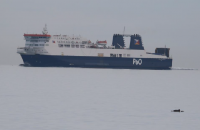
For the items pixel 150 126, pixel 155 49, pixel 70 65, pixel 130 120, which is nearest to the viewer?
pixel 150 126

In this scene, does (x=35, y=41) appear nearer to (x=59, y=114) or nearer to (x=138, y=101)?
(x=138, y=101)

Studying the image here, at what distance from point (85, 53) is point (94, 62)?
2.87m

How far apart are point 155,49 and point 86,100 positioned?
2962 inches

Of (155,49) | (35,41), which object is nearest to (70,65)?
(35,41)

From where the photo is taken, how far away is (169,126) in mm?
16500

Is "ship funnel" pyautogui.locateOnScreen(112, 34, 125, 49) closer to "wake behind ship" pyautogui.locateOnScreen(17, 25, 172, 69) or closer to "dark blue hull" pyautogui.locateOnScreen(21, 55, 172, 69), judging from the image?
"wake behind ship" pyautogui.locateOnScreen(17, 25, 172, 69)

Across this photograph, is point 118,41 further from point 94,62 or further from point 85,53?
point 85,53

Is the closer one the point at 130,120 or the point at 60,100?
the point at 130,120

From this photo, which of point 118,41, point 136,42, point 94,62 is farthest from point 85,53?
point 136,42

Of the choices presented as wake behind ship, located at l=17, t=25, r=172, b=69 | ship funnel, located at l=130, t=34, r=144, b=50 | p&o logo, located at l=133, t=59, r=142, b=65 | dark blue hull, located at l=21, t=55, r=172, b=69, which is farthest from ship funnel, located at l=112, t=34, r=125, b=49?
dark blue hull, located at l=21, t=55, r=172, b=69

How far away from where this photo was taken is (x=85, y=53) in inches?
3265

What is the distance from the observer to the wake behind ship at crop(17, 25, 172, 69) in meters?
80.4

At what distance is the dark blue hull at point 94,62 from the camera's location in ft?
262

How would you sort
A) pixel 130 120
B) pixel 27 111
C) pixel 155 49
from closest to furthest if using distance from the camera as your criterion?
pixel 130 120 < pixel 27 111 < pixel 155 49
